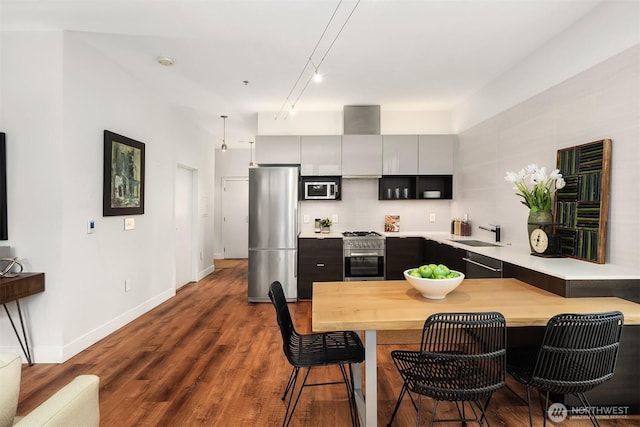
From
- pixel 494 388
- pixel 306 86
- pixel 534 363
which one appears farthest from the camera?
pixel 306 86

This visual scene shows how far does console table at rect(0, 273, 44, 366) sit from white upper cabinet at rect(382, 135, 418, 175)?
13.4 ft

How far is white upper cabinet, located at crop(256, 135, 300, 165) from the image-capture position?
Answer: 16.3 ft

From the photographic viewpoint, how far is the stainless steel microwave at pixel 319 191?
509 cm

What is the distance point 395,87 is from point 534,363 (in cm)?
338

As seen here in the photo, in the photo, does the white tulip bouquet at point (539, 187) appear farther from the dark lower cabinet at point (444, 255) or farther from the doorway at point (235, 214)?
the doorway at point (235, 214)

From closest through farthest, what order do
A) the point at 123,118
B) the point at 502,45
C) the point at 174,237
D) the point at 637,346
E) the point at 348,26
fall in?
the point at 637,346, the point at 348,26, the point at 502,45, the point at 123,118, the point at 174,237

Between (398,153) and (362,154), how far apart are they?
0.53m

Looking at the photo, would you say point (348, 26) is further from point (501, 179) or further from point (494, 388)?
point (494, 388)

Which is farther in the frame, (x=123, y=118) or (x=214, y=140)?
(x=214, y=140)

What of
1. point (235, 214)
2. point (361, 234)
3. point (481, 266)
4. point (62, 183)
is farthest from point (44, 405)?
point (235, 214)

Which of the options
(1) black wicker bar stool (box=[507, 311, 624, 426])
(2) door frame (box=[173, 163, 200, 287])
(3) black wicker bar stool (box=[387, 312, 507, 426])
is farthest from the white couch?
(2) door frame (box=[173, 163, 200, 287])

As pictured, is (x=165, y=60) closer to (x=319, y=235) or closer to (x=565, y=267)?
(x=319, y=235)

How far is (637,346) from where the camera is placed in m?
2.08

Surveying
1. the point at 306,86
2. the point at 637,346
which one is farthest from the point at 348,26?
the point at 637,346
